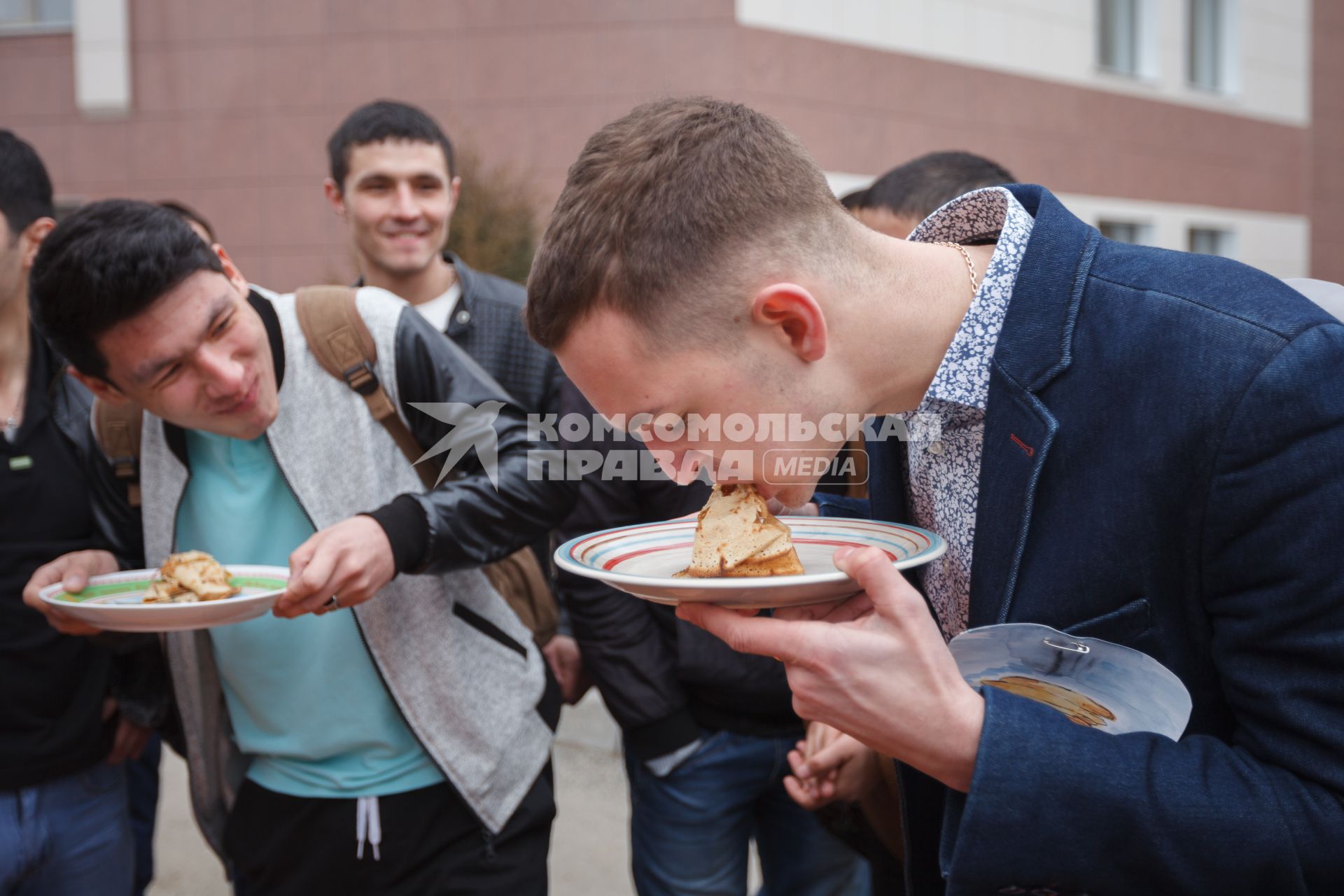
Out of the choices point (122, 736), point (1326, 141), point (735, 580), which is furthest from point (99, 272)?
point (1326, 141)

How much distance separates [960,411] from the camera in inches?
64.3

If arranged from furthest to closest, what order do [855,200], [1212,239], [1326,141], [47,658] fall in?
[1326,141] < [1212,239] < [855,200] < [47,658]

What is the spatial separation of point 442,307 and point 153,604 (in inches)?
93.3

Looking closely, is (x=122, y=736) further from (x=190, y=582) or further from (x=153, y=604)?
(x=153, y=604)

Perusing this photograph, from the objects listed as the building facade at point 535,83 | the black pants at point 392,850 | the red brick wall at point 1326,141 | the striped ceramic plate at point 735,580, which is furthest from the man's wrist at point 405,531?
the red brick wall at point 1326,141

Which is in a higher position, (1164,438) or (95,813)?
(1164,438)

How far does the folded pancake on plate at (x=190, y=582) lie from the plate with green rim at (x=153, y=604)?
0.03 meters

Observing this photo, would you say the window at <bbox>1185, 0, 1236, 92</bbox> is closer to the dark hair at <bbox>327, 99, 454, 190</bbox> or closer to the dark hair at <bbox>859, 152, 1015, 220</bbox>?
the dark hair at <bbox>859, 152, 1015, 220</bbox>

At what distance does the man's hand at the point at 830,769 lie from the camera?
7.65 ft

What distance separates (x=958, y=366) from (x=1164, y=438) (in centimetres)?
34

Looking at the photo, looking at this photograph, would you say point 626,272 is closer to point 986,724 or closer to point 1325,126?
point 986,724

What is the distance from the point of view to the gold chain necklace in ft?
5.31

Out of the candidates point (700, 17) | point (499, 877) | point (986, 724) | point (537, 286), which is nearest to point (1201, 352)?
point (986, 724)

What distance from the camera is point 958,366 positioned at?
1.57 meters
